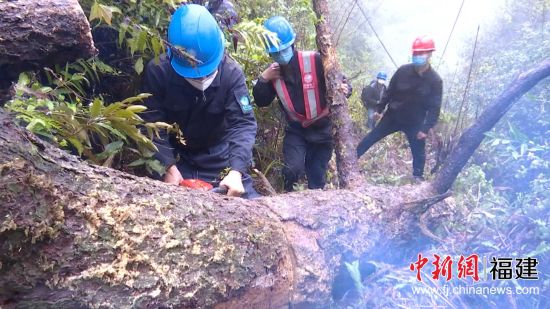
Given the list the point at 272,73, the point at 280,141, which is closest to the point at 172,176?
the point at 272,73

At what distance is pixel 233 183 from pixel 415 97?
3157 millimetres

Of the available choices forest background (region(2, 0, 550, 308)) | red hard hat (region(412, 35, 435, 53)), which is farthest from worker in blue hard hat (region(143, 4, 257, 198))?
red hard hat (region(412, 35, 435, 53))

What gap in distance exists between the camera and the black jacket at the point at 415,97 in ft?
15.6

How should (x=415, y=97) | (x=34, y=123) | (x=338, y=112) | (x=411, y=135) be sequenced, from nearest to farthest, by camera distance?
(x=34, y=123), (x=338, y=112), (x=415, y=97), (x=411, y=135)

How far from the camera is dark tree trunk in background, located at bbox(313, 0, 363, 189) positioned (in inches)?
135

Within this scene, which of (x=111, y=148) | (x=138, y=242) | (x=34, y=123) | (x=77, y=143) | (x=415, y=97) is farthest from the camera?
(x=415, y=97)

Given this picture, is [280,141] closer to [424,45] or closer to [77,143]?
[424,45]

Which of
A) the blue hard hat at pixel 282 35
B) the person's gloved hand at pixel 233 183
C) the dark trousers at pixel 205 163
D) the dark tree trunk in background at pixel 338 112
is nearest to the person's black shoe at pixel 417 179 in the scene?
the dark tree trunk in background at pixel 338 112

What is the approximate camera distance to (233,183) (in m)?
2.46

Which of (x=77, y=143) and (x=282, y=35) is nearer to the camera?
(x=77, y=143)

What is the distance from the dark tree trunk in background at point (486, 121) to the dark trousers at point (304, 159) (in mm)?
1271

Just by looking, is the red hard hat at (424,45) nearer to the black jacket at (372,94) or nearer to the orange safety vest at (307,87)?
the orange safety vest at (307,87)

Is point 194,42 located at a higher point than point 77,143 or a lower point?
higher

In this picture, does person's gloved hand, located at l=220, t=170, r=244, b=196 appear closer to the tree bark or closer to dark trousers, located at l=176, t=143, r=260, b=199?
the tree bark
